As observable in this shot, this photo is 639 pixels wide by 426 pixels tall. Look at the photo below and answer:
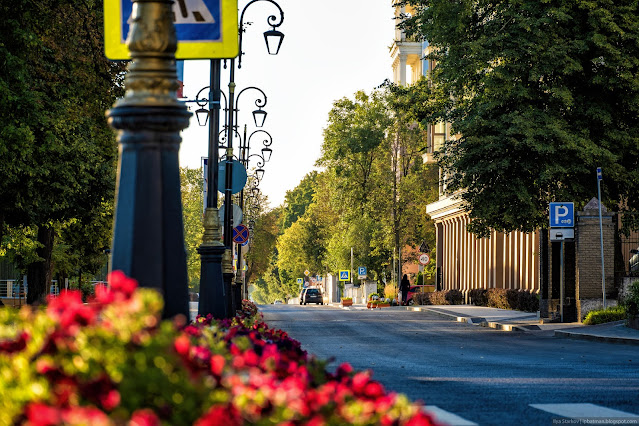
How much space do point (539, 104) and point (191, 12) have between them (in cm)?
2408

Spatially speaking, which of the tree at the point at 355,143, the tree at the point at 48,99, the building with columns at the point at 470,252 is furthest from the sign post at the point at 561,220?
the tree at the point at 355,143

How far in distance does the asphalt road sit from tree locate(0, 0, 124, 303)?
735 centimetres

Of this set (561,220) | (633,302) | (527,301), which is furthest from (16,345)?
(527,301)

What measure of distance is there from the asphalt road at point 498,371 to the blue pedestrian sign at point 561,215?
3217 mm

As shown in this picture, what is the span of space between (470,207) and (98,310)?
102ft

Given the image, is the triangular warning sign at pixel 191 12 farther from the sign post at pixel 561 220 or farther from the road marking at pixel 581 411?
the sign post at pixel 561 220

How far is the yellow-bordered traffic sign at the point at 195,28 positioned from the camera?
1198 centimetres

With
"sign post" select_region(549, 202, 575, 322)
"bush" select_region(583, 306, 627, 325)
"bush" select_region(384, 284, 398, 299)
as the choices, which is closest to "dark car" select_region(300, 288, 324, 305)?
"bush" select_region(384, 284, 398, 299)

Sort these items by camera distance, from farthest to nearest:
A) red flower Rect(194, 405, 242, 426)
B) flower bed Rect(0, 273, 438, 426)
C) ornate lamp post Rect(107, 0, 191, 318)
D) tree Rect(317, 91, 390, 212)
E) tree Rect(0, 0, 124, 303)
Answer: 1. tree Rect(317, 91, 390, 212)
2. tree Rect(0, 0, 124, 303)
3. ornate lamp post Rect(107, 0, 191, 318)
4. flower bed Rect(0, 273, 438, 426)
5. red flower Rect(194, 405, 242, 426)

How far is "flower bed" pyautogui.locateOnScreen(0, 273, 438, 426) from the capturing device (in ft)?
12.1

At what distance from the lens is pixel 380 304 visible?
2916 inches

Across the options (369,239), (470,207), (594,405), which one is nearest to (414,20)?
(470,207)

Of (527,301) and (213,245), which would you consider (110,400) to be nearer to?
(213,245)

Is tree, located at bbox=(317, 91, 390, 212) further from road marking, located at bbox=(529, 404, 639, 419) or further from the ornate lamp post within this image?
the ornate lamp post
